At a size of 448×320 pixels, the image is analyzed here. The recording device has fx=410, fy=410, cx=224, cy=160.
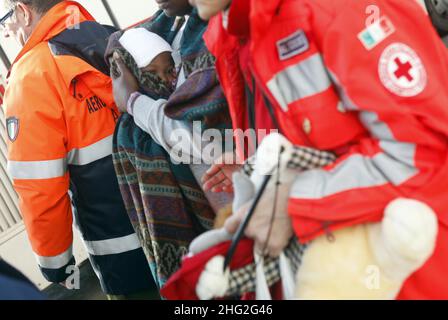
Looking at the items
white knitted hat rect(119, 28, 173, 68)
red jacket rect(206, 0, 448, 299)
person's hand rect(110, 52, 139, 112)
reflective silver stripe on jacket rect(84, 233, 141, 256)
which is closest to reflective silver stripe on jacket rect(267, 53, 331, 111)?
red jacket rect(206, 0, 448, 299)

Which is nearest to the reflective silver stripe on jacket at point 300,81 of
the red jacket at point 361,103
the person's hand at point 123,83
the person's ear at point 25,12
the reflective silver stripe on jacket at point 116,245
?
the red jacket at point 361,103

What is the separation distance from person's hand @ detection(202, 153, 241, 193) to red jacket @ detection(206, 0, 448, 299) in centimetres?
38

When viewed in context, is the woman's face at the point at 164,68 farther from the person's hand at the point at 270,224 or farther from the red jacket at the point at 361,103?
the person's hand at the point at 270,224

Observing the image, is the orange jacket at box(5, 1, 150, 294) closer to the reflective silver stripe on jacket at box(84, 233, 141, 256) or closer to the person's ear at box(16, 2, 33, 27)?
the reflective silver stripe on jacket at box(84, 233, 141, 256)

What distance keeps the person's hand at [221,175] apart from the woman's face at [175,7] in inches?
18.6

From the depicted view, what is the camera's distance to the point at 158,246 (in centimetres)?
137

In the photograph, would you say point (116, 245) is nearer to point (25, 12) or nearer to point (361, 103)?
point (25, 12)

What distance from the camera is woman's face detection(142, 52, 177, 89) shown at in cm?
125

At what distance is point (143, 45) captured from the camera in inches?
48.5

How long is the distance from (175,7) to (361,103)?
2.50 ft

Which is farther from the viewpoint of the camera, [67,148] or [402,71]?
[67,148]

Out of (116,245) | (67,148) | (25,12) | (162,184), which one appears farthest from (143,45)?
(116,245)

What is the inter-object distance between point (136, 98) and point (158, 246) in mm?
494
